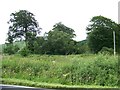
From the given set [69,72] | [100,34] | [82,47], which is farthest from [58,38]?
[69,72]

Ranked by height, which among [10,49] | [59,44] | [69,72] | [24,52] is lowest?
[69,72]

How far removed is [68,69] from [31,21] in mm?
6041

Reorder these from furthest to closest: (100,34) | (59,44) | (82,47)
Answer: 1. (82,47)
2. (100,34)
3. (59,44)

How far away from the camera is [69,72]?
976 cm

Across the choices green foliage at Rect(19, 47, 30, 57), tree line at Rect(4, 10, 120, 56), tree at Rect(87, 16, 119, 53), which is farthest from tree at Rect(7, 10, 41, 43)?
tree at Rect(87, 16, 119, 53)

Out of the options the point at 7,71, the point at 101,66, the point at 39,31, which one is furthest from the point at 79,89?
the point at 39,31

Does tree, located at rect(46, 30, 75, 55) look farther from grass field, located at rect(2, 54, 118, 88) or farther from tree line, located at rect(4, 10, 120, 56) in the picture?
grass field, located at rect(2, 54, 118, 88)

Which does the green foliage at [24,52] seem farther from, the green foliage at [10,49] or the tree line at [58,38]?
the green foliage at [10,49]

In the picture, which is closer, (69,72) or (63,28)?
(69,72)

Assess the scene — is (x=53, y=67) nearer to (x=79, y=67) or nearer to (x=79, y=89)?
(x=79, y=67)

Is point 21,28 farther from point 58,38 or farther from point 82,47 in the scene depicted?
point 82,47

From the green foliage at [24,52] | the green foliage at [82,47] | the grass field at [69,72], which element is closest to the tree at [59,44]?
the green foliage at [82,47]

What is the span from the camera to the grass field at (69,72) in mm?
8867

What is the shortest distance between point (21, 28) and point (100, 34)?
14.7 feet
